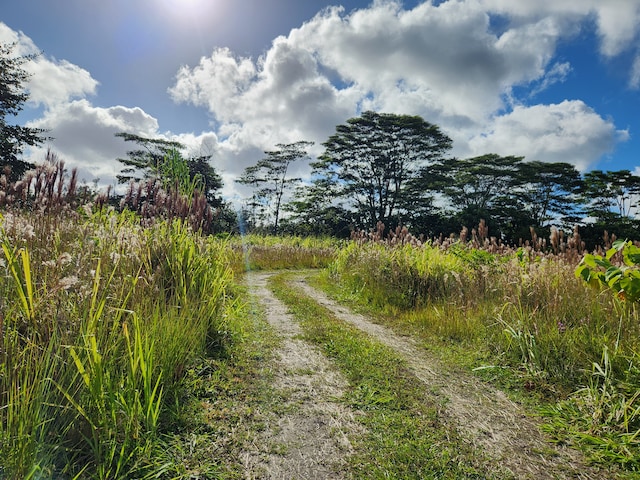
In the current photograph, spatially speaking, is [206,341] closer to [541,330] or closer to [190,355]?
[190,355]

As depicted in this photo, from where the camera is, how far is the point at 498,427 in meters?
2.52

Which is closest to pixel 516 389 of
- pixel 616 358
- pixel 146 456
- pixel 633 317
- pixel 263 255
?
pixel 616 358

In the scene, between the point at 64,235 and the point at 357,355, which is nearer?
the point at 64,235

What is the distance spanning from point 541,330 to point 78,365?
3917 millimetres

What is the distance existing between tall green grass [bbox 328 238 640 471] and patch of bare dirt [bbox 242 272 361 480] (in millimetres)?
1540

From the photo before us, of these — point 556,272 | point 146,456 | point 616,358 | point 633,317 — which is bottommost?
point 146,456

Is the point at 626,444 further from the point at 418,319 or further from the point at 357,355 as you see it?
the point at 418,319

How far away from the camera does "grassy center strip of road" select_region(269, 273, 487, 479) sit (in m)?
2.02

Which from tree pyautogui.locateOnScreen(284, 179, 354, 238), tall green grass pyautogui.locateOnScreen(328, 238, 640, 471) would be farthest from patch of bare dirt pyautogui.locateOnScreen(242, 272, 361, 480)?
tree pyautogui.locateOnScreen(284, 179, 354, 238)

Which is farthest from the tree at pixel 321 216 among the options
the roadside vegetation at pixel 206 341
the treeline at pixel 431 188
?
the roadside vegetation at pixel 206 341

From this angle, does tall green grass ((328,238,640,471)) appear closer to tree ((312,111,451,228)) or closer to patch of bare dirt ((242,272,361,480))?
patch of bare dirt ((242,272,361,480))

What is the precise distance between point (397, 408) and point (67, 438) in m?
2.11

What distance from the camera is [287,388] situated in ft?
9.41

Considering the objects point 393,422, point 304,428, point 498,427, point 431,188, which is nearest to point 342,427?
point 304,428
